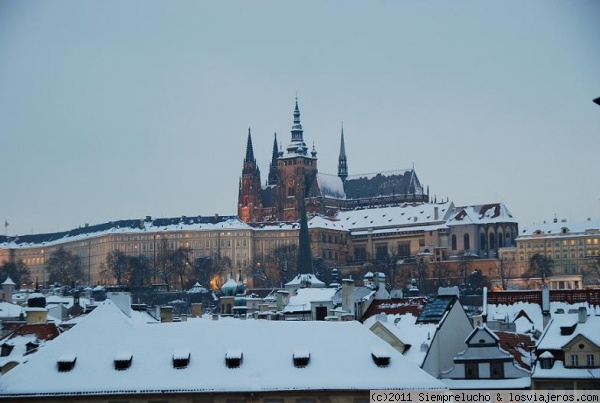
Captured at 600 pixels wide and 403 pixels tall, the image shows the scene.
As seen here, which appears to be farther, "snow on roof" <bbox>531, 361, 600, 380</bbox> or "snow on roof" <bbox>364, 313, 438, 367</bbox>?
"snow on roof" <bbox>364, 313, 438, 367</bbox>

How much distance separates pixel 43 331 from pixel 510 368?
64.7 feet

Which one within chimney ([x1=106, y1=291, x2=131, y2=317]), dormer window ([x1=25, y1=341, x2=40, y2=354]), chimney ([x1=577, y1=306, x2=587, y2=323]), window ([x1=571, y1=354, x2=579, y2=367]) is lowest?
window ([x1=571, y1=354, x2=579, y2=367])

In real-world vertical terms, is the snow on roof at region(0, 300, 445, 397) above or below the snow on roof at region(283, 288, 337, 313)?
below

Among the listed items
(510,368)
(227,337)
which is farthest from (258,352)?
(510,368)

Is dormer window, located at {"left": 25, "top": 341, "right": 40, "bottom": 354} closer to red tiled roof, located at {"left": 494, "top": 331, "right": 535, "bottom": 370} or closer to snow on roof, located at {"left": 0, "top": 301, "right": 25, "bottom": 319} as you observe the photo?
red tiled roof, located at {"left": 494, "top": 331, "right": 535, "bottom": 370}

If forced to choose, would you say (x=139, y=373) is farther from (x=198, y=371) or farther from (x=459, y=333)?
(x=459, y=333)

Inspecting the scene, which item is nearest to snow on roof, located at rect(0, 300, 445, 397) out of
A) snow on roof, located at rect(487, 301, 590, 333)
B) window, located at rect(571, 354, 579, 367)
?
window, located at rect(571, 354, 579, 367)

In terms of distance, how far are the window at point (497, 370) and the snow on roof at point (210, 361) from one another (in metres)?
5.66

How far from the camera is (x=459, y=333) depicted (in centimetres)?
5359

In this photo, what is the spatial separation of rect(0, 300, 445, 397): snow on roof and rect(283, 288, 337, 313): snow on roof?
32098mm

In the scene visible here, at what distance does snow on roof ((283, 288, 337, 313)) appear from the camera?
78062mm

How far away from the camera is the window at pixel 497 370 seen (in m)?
47.7

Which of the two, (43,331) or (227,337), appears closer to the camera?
(227,337)

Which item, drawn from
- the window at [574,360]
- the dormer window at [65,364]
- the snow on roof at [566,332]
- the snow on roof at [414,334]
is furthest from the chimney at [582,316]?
the dormer window at [65,364]
